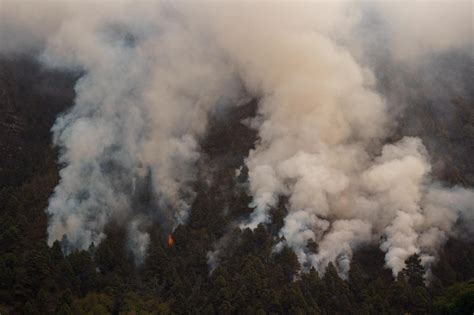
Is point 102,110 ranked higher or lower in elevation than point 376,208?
higher

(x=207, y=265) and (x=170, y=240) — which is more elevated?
(x=170, y=240)

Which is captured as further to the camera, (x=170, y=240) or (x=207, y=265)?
(x=170, y=240)

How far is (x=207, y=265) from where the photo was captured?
4023 inches

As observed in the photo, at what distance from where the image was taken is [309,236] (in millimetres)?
106438

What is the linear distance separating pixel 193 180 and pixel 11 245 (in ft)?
130

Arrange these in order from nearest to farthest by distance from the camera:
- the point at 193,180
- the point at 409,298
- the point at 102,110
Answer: the point at 409,298
the point at 193,180
the point at 102,110

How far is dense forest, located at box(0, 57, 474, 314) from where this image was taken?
8425 cm

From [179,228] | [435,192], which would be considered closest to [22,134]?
[179,228]

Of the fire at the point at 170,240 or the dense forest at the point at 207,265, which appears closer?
the dense forest at the point at 207,265

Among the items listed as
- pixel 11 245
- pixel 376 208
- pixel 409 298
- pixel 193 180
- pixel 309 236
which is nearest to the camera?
pixel 409 298

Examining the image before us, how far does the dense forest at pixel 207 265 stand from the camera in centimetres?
8425

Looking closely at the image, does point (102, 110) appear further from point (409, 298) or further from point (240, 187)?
point (409, 298)

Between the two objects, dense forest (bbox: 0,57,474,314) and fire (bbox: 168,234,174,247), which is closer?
dense forest (bbox: 0,57,474,314)

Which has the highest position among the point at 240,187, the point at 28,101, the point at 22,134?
the point at 28,101
